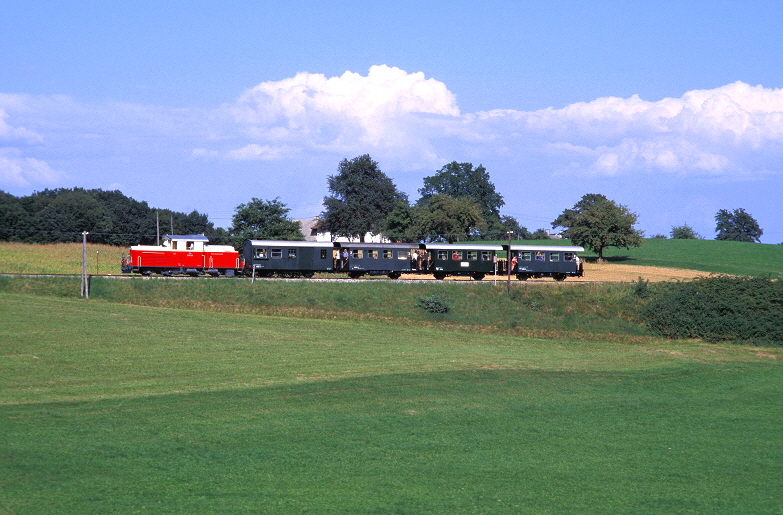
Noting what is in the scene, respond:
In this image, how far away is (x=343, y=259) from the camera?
67500 mm

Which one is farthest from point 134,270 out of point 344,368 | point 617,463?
point 617,463

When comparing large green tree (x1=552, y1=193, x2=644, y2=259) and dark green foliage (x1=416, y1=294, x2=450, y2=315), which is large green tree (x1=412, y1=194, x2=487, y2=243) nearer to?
large green tree (x1=552, y1=193, x2=644, y2=259)

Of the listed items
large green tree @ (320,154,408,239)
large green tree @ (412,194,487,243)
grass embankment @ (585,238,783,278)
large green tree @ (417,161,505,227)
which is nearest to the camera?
grass embankment @ (585,238,783,278)

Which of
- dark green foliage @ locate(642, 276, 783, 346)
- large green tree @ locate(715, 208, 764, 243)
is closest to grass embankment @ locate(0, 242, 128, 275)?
dark green foliage @ locate(642, 276, 783, 346)

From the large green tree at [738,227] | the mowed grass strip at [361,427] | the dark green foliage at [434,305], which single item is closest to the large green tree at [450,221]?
the dark green foliage at [434,305]

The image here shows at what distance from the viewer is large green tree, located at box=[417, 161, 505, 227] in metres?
159

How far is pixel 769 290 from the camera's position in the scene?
194 feet

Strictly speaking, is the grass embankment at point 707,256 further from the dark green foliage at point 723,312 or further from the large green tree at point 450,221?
the dark green foliage at point 723,312

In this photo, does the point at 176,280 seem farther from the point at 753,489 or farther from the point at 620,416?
the point at 753,489

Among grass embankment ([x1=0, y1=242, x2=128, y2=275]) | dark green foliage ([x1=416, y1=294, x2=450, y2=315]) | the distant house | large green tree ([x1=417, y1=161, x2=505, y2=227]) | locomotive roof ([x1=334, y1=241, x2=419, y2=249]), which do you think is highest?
large green tree ([x1=417, y1=161, x2=505, y2=227])

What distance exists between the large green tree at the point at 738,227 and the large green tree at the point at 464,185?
7083cm

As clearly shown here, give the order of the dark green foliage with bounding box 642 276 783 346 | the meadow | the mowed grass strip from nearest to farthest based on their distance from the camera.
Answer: the mowed grass strip < the meadow < the dark green foliage with bounding box 642 276 783 346

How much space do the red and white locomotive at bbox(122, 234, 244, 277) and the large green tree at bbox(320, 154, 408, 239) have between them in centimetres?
6683

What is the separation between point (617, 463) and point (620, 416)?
22.0 ft
